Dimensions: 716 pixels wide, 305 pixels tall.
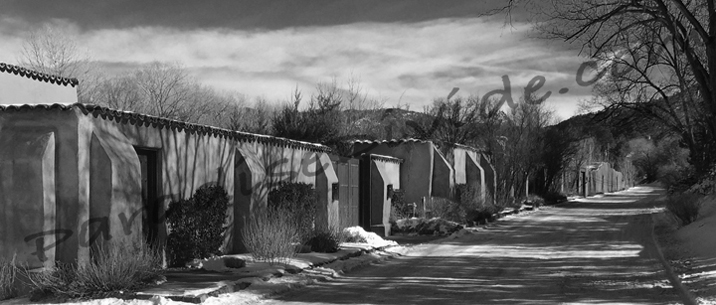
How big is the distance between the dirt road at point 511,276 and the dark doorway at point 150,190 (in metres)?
3.15

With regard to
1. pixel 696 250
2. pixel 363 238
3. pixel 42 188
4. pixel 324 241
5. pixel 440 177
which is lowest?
pixel 696 250

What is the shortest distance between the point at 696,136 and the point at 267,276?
1237 inches

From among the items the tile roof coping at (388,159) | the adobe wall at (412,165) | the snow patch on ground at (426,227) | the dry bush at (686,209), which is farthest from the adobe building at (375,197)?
the dry bush at (686,209)

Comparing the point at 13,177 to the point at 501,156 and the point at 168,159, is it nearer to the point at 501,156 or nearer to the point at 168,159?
the point at 168,159

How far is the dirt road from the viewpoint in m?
9.66

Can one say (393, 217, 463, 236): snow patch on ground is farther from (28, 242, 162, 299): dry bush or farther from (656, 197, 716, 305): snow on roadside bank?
(28, 242, 162, 299): dry bush

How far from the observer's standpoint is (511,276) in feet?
39.2

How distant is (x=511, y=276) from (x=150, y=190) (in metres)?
6.43

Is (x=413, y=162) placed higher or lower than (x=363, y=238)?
higher

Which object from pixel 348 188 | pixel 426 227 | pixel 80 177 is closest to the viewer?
pixel 80 177

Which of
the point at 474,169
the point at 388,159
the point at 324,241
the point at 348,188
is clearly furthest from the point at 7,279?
the point at 474,169

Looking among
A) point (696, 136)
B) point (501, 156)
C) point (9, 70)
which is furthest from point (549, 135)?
point (9, 70)

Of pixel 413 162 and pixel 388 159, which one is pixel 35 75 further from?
pixel 413 162

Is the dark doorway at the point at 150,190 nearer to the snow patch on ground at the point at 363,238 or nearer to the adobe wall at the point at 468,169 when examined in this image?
the snow patch on ground at the point at 363,238
